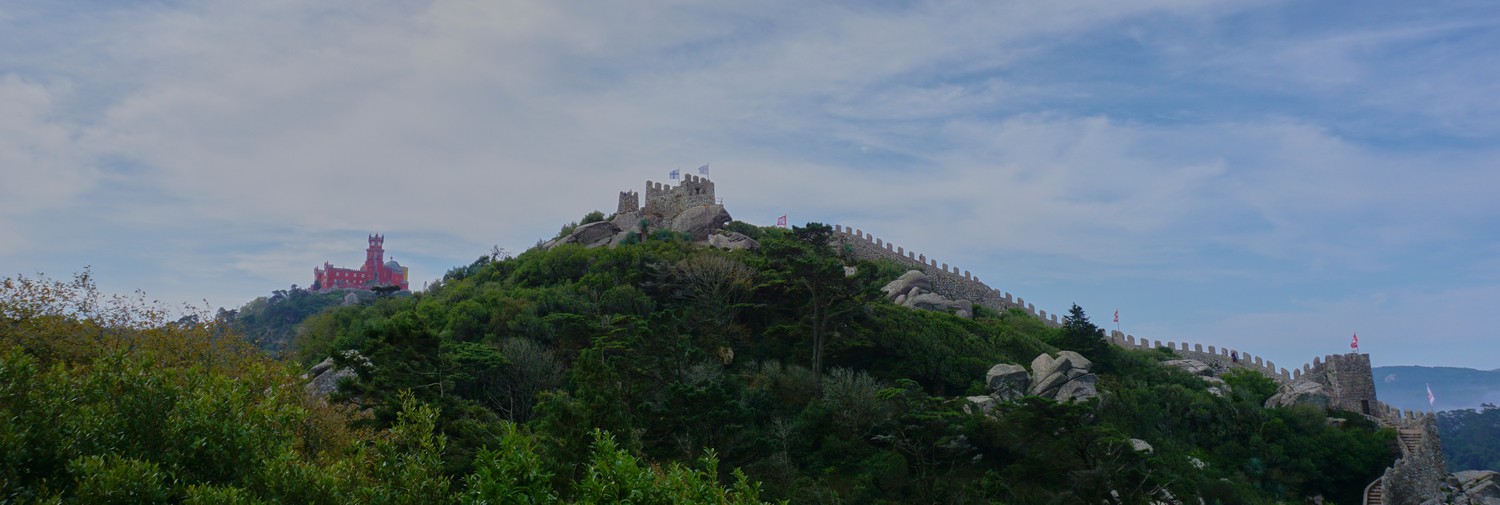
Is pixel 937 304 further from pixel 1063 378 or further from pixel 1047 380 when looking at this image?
pixel 1047 380

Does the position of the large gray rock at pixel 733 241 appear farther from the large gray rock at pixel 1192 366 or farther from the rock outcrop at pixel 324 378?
the rock outcrop at pixel 324 378

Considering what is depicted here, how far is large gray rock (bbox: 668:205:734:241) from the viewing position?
5991cm

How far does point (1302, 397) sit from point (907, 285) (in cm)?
1911

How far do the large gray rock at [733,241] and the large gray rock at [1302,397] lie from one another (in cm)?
2448

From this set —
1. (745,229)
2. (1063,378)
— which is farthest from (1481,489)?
(745,229)

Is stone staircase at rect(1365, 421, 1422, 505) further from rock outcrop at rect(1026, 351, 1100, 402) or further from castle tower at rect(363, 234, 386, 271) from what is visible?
castle tower at rect(363, 234, 386, 271)

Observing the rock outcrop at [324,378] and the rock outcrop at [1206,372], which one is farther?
the rock outcrop at [1206,372]


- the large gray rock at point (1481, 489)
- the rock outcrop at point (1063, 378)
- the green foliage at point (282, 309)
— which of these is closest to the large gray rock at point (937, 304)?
the rock outcrop at point (1063, 378)

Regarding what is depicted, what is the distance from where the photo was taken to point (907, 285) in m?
54.5

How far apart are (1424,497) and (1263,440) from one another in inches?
242

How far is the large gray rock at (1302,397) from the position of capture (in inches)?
1671

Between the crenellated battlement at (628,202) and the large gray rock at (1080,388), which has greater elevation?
the crenellated battlement at (628,202)

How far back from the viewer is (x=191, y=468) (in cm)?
1234

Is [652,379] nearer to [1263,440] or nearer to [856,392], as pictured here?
[856,392]
